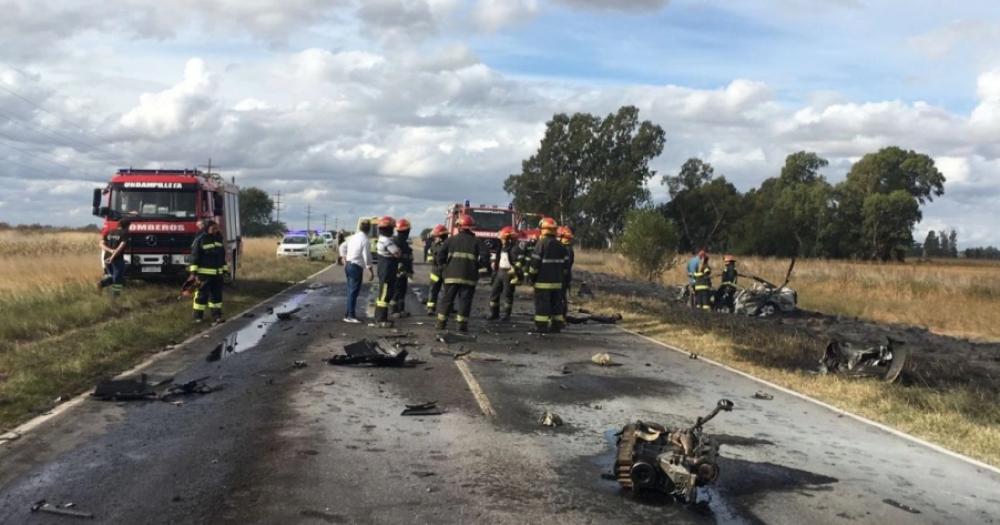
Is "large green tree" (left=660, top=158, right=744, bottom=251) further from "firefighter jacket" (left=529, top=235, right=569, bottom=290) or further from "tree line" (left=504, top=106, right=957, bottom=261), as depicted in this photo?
"firefighter jacket" (left=529, top=235, right=569, bottom=290)

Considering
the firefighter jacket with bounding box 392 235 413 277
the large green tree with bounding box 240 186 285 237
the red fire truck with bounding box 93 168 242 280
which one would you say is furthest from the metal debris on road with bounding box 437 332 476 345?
the large green tree with bounding box 240 186 285 237

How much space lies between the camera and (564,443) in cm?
640

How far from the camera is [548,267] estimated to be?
1341 centimetres

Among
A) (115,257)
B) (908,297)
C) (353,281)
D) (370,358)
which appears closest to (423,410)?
(370,358)

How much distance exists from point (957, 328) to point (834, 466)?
22.3 meters

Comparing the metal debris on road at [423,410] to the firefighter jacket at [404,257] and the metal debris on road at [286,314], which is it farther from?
the metal debris on road at [286,314]

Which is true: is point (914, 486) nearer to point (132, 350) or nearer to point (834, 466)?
point (834, 466)

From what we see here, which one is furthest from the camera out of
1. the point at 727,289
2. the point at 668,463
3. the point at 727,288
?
the point at 727,289

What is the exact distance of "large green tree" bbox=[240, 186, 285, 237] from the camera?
4892 inches

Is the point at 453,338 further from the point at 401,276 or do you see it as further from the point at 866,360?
the point at 866,360

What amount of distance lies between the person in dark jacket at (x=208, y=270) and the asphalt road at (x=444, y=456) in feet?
15.5

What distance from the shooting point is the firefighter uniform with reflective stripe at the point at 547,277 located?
13.4 metres

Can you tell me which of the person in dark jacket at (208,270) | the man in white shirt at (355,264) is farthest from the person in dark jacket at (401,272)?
the person in dark jacket at (208,270)

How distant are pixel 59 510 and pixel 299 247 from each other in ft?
131
